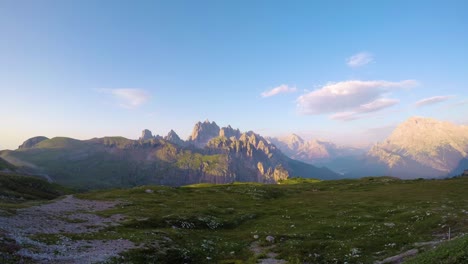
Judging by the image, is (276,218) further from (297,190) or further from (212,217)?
(297,190)

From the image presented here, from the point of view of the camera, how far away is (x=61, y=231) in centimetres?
3778

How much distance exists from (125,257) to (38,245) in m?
7.90

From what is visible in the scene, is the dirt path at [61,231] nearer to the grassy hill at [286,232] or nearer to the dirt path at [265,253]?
the grassy hill at [286,232]

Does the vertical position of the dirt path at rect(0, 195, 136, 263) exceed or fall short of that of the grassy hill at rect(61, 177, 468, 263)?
it exceeds it

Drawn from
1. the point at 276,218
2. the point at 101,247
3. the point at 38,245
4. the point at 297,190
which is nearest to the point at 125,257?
the point at 101,247

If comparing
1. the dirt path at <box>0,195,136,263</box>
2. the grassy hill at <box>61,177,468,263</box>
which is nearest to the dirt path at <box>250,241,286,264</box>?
the grassy hill at <box>61,177,468,263</box>

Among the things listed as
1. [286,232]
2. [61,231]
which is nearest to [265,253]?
[286,232]

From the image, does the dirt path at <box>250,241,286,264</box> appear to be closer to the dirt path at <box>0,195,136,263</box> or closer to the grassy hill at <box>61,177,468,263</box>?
the grassy hill at <box>61,177,468,263</box>

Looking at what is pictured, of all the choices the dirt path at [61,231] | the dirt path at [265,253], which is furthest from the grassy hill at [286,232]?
the dirt path at [61,231]

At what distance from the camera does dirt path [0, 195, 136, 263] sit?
2661 cm

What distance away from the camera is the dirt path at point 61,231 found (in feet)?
87.3

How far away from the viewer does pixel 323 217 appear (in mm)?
58000

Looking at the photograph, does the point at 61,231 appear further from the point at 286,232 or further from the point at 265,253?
the point at 286,232

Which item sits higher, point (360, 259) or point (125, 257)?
point (125, 257)
